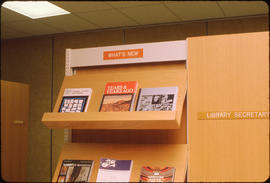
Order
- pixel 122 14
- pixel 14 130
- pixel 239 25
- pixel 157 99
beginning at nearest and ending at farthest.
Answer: pixel 157 99
pixel 122 14
pixel 239 25
pixel 14 130

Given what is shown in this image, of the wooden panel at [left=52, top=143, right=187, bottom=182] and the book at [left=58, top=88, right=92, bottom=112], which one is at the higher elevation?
the book at [left=58, top=88, right=92, bottom=112]

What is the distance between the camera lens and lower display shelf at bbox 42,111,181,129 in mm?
1666

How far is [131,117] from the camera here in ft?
5.72

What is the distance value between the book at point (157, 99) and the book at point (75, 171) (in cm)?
48

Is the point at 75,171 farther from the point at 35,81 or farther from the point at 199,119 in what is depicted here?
the point at 35,81

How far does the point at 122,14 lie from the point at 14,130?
8.15 feet

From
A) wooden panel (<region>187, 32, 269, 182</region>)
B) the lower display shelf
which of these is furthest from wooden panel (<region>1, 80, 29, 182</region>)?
wooden panel (<region>187, 32, 269, 182</region>)

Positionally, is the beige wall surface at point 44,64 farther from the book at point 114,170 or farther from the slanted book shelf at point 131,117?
the book at point 114,170

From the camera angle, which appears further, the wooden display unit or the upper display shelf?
the upper display shelf

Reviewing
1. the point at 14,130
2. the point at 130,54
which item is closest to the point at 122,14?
the point at 14,130

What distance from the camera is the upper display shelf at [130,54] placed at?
199 centimetres

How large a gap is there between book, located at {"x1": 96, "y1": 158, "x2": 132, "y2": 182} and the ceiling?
2696 millimetres

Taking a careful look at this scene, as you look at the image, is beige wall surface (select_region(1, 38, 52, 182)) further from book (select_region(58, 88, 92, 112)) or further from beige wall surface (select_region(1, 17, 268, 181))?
book (select_region(58, 88, 92, 112))

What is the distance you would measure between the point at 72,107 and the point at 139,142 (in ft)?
1.58
